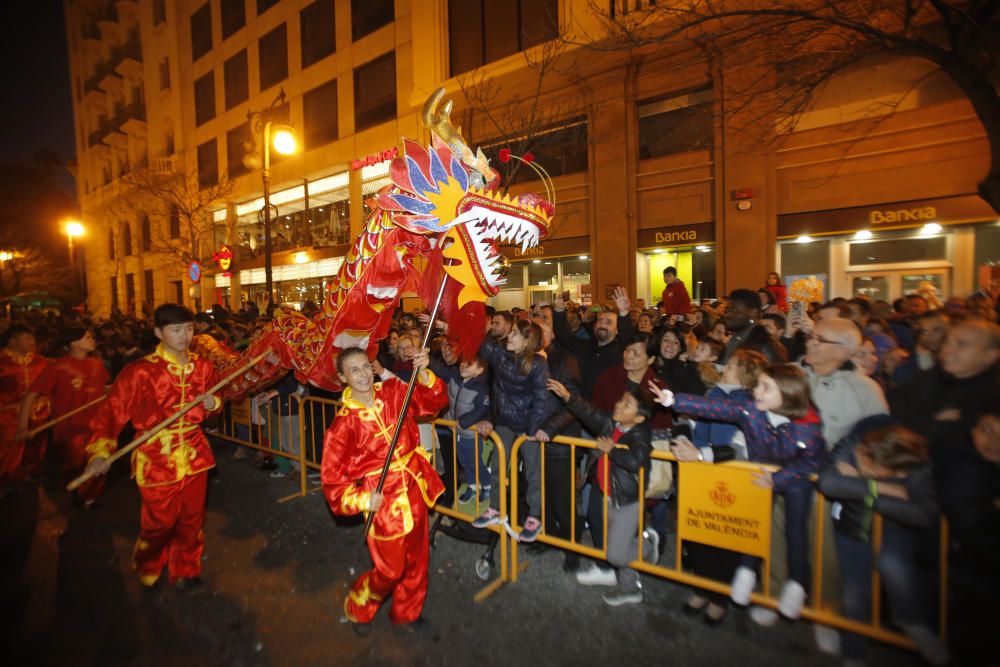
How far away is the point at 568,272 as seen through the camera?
1404cm

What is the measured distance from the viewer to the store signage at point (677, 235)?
11633 millimetres

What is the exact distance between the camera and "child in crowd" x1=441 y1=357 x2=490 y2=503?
14.1 ft

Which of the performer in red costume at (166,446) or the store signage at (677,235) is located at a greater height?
the store signage at (677,235)

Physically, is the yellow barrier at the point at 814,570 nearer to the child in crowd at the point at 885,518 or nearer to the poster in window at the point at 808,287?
the child in crowd at the point at 885,518

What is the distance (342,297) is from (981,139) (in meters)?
11.8

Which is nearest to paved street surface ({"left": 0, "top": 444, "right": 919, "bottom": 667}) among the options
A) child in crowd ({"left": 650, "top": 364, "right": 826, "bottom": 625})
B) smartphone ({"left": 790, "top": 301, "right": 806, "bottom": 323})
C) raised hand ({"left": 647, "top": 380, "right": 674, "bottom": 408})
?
child in crowd ({"left": 650, "top": 364, "right": 826, "bottom": 625})

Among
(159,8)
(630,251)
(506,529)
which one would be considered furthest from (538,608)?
(159,8)

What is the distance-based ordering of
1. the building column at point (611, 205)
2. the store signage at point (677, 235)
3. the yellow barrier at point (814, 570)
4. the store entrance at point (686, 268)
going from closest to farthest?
1. the yellow barrier at point (814, 570)
2. the store signage at point (677, 235)
3. the store entrance at point (686, 268)
4. the building column at point (611, 205)

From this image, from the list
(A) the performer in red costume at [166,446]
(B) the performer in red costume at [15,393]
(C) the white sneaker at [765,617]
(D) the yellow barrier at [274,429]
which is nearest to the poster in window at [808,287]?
(C) the white sneaker at [765,617]

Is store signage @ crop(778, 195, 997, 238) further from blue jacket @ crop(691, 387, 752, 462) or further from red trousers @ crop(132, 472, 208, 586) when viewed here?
red trousers @ crop(132, 472, 208, 586)

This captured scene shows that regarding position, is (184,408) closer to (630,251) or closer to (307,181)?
(630,251)

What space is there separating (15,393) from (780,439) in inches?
307

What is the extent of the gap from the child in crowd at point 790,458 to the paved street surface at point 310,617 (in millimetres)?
382

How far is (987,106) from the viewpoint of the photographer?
5.93m
